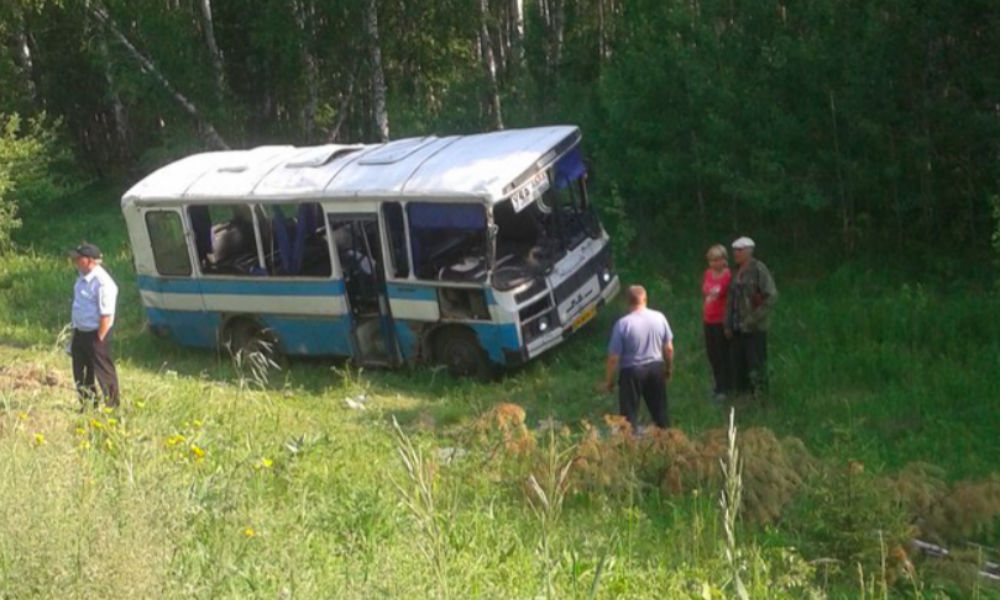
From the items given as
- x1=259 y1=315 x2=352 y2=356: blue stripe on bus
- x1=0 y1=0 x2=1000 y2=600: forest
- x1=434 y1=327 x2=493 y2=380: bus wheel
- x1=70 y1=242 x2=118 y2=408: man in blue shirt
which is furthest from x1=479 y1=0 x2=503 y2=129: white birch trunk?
x1=70 y1=242 x2=118 y2=408: man in blue shirt

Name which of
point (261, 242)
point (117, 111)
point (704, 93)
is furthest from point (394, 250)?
point (117, 111)

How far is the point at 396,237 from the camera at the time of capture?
14625mm

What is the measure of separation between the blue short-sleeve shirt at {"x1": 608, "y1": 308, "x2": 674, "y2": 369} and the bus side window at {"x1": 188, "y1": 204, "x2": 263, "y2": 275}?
7.19 meters

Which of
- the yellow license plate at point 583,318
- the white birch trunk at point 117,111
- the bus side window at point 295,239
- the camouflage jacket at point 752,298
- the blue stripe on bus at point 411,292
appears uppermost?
the camouflage jacket at point 752,298

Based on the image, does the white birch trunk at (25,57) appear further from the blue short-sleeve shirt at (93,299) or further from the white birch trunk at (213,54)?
the blue short-sleeve shirt at (93,299)

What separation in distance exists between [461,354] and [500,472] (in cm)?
593

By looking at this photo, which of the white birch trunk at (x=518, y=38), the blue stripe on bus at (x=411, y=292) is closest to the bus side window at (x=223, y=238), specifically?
the blue stripe on bus at (x=411, y=292)

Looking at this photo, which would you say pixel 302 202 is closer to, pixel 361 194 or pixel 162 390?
pixel 361 194

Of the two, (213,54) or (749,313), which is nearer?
(749,313)

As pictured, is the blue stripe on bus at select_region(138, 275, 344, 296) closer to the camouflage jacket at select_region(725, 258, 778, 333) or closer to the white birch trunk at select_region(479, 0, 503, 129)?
the camouflage jacket at select_region(725, 258, 778, 333)

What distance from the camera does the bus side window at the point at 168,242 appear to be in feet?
55.1

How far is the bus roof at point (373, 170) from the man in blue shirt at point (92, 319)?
4270 mm

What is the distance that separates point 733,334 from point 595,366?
120 inches

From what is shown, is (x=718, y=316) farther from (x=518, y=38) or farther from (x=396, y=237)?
(x=518, y=38)
